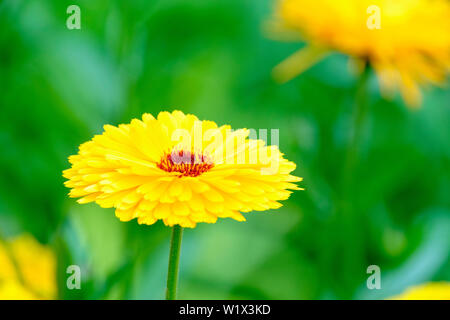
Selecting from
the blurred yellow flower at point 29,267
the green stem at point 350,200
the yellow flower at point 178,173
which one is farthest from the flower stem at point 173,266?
the green stem at point 350,200

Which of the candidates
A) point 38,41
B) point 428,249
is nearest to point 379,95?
point 428,249

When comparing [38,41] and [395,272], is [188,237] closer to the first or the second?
[395,272]

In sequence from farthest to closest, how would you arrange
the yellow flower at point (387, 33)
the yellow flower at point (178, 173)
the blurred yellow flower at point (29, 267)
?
1. the yellow flower at point (387, 33)
2. the blurred yellow flower at point (29, 267)
3. the yellow flower at point (178, 173)

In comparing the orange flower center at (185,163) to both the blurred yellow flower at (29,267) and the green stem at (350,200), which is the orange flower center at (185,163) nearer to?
the blurred yellow flower at (29,267)

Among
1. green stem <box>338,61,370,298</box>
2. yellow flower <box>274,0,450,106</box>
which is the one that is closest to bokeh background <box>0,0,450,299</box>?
green stem <box>338,61,370,298</box>

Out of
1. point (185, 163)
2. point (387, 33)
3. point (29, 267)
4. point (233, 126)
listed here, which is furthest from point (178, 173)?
point (233, 126)
